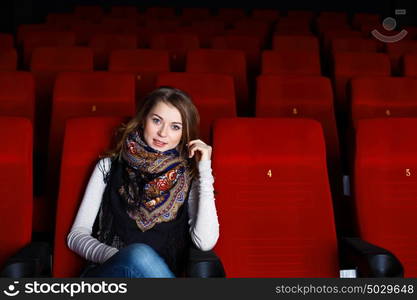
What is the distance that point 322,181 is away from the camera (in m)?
0.83

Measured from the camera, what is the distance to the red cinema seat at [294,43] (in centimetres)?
203

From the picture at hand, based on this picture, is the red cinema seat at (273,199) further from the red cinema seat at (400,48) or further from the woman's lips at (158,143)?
the red cinema seat at (400,48)

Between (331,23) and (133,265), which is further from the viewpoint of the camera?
(331,23)

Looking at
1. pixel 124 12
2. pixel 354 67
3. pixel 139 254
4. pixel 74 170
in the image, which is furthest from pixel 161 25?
pixel 139 254

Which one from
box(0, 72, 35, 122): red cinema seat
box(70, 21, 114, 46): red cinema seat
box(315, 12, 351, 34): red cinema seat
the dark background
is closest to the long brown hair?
box(0, 72, 35, 122): red cinema seat

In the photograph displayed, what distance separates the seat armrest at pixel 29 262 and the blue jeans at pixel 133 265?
0.21ft

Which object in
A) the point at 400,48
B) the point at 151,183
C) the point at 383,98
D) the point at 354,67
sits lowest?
the point at 151,183

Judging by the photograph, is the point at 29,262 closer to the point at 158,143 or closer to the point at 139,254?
the point at 139,254

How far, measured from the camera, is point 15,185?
77 cm

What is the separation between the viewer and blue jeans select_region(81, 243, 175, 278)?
62 cm

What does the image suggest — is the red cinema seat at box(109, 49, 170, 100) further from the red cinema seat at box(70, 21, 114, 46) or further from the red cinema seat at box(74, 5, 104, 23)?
the red cinema seat at box(74, 5, 104, 23)

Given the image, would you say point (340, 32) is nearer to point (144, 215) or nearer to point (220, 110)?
point (220, 110)

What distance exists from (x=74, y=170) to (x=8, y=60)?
896 millimetres

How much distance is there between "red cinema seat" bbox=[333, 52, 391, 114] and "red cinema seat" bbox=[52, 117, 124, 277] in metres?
0.84
